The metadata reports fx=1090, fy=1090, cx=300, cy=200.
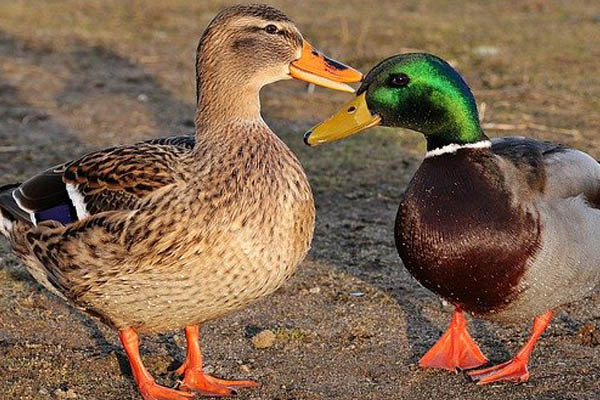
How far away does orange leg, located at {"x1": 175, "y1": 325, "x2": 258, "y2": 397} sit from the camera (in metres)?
4.26

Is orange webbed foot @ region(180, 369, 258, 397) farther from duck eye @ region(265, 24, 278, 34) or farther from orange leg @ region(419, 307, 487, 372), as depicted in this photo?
duck eye @ region(265, 24, 278, 34)

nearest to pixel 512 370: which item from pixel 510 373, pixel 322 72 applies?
pixel 510 373

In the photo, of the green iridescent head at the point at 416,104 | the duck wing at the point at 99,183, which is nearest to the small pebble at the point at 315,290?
the green iridescent head at the point at 416,104

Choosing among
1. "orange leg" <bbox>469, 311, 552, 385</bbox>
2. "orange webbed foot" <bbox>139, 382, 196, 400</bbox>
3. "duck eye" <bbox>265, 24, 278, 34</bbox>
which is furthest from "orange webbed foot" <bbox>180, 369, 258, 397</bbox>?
"duck eye" <bbox>265, 24, 278, 34</bbox>

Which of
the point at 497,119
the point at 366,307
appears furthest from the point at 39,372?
the point at 497,119

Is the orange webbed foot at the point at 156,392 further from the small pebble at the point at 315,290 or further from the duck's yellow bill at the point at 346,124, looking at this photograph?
the small pebble at the point at 315,290

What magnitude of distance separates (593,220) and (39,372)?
2301 millimetres

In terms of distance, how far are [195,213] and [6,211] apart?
1031mm

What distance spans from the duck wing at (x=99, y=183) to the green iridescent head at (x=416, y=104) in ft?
2.09

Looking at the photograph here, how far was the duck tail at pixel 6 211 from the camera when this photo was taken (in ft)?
14.6

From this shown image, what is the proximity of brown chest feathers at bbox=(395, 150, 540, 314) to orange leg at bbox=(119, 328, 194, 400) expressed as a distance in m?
1.07

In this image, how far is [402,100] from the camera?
4371 millimetres

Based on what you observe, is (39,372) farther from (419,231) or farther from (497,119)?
(497,119)

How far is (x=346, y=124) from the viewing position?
174 inches
